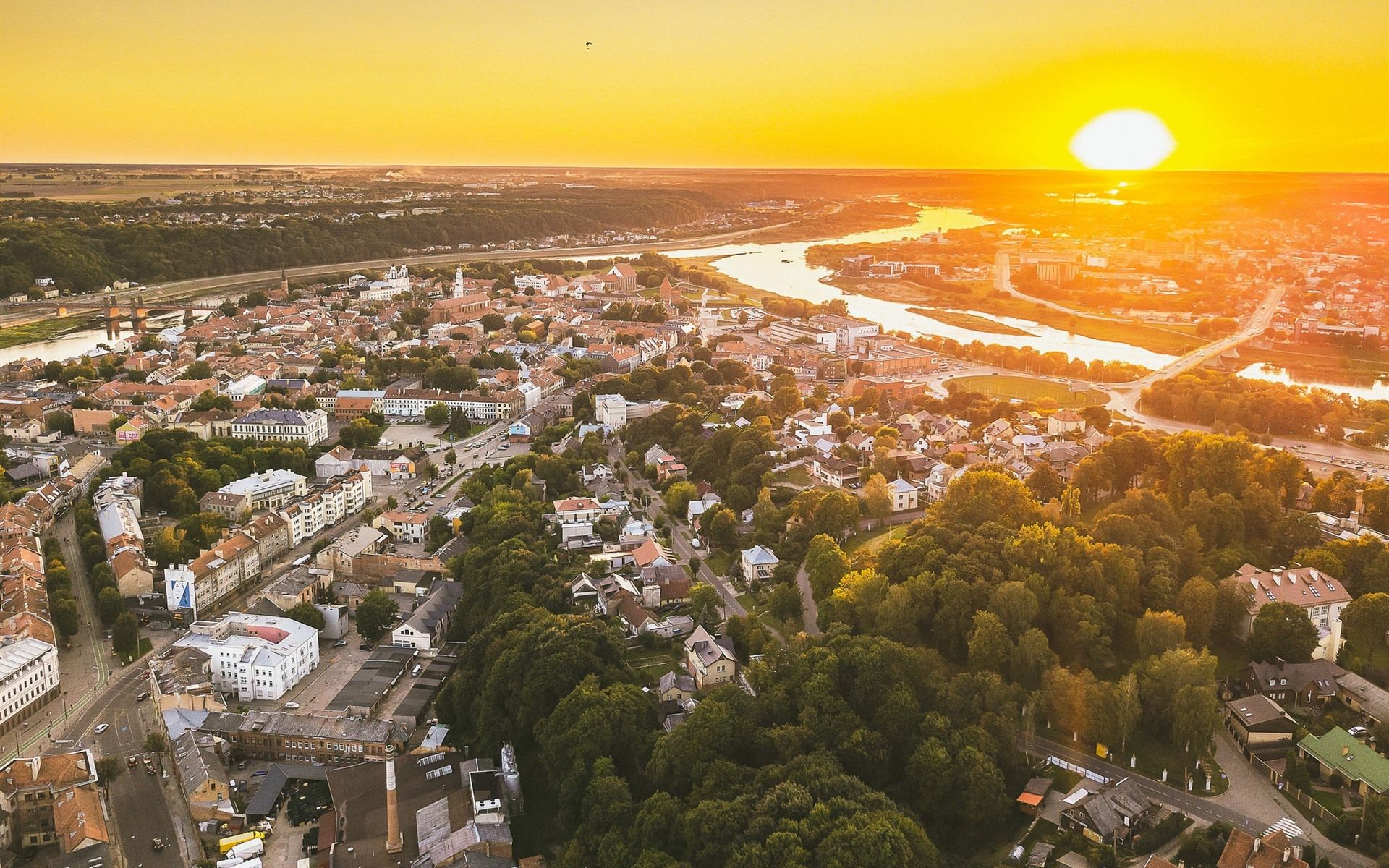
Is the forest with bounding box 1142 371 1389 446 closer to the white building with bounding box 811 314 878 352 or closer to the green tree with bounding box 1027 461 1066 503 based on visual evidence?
the green tree with bounding box 1027 461 1066 503

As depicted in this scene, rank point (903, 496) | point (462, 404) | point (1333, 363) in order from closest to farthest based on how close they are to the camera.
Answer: point (903, 496), point (462, 404), point (1333, 363)

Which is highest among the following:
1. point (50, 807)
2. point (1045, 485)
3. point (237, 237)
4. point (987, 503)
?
point (237, 237)

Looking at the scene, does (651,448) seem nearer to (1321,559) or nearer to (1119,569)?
(1119,569)

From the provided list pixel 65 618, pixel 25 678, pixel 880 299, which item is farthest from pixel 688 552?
pixel 880 299

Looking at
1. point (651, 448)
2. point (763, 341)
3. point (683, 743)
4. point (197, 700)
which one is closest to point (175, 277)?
point (763, 341)

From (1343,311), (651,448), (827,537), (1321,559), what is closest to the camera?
(1321,559)

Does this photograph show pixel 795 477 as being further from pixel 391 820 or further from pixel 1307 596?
pixel 391 820

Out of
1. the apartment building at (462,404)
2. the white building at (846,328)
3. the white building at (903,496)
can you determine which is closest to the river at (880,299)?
the white building at (846,328)
